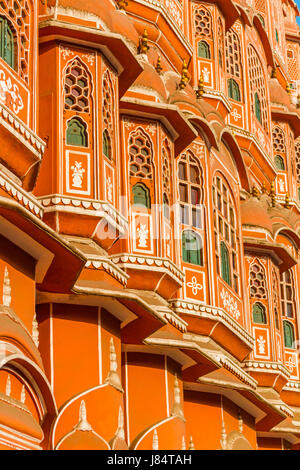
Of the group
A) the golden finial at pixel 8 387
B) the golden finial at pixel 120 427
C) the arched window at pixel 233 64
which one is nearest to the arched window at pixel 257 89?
the arched window at pixel 233 64

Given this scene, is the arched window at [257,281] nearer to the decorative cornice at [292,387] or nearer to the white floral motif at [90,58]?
the decorative cornice at [292,387]

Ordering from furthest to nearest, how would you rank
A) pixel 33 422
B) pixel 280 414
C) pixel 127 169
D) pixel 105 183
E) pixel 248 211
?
pixel 248 211
pixel 280 414
pixel 127 169
pixel 105 183
pixel 33 422

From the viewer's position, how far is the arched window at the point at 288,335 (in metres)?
23.4

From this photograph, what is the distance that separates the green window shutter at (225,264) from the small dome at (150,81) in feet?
9.82

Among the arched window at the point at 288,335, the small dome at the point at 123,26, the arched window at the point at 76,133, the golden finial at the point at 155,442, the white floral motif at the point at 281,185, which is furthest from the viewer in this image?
the white floral motif at the point at 281,185

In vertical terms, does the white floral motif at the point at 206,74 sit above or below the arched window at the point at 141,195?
above

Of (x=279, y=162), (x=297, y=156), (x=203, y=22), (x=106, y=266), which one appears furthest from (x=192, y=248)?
(x=297, y=156)

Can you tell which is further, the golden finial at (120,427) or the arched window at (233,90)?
the arched window at (233,90)

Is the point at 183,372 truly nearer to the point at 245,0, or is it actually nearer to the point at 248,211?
the point at 248,211

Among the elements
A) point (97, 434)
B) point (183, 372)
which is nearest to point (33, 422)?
point (97, 434)

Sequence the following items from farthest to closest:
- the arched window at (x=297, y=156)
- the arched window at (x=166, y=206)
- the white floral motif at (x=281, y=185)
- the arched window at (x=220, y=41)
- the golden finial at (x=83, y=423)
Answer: the arched window at (x=297, y=156)
the white floral motif at (x=281, y=185)
the arched window at (x=220, y=41)
the arched window at (x=166, y=206)
the golden finial at (x=83, y=423)

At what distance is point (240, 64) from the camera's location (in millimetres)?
24969

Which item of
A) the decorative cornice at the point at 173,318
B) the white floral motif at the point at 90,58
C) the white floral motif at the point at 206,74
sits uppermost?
the white floral motif at the point at 206,74

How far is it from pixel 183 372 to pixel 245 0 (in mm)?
12066
